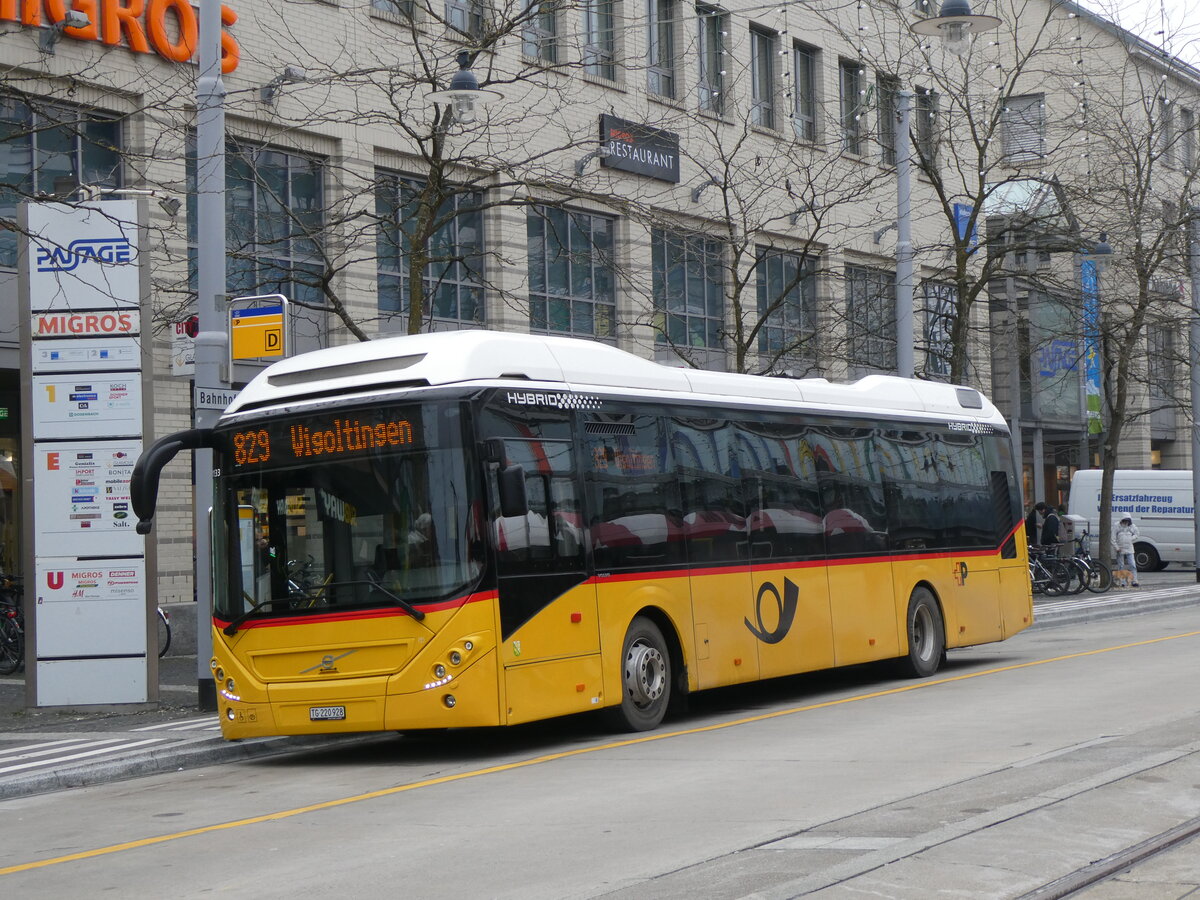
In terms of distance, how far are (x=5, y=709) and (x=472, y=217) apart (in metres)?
13.1

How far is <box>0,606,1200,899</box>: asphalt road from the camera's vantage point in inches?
284

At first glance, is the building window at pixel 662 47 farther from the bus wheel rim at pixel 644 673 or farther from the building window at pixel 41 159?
the bus wheel rim at pixel 644 673

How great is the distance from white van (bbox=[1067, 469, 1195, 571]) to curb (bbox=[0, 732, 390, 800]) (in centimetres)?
3127

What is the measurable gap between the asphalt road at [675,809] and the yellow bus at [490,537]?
0.57 m

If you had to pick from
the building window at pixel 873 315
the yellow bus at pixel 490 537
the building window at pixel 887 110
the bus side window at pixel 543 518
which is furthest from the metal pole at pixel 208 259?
the building window at pixel 873 315

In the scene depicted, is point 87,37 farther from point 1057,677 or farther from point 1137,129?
point 1137,129

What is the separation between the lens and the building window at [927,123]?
2864 centimetres

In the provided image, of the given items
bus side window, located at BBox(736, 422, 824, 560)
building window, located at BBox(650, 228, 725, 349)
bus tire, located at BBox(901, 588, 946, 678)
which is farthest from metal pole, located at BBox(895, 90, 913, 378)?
bus side window, located at BBox(736, 422, 824, 560)

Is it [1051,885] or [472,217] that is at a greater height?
[472,217]

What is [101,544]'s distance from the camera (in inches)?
617

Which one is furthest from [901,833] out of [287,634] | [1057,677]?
[1057,677]

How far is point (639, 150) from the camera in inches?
1187

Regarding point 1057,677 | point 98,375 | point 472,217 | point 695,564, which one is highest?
point 472,217

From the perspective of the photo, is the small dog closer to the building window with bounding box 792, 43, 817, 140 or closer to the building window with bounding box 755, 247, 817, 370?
the building window with bounding box 755, 247, 817, 370
